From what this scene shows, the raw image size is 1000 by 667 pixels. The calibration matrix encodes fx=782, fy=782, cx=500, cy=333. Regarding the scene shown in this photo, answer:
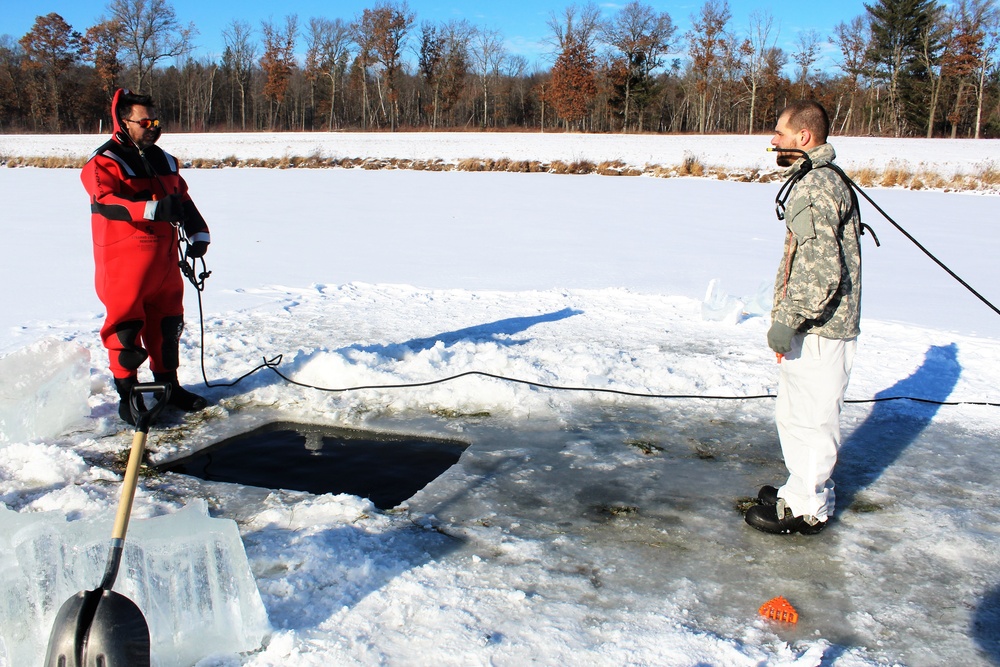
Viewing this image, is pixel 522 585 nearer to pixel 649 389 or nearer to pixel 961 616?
pixel 961 616

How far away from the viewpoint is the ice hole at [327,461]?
3.78 meters

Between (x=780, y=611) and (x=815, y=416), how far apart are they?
0.87 meters

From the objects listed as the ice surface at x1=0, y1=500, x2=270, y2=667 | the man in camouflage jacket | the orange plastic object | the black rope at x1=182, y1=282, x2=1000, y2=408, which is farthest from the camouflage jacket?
the ice surface at x1=0, y1=500, x2=270, y2=667

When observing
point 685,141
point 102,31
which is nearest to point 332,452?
point 685,141

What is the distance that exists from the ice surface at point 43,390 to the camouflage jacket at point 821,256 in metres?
3.63

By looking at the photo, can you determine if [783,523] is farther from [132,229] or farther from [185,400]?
[132,229]

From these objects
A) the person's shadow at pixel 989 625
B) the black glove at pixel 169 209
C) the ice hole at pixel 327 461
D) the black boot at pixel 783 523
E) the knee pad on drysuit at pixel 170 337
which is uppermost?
the black glove at pixel 169 209

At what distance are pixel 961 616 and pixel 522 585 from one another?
149 cm

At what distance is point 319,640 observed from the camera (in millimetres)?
2383

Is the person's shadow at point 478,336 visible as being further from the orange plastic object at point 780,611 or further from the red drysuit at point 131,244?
the orange plastic object at point 780,611

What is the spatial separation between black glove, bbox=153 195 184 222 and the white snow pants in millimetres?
3140

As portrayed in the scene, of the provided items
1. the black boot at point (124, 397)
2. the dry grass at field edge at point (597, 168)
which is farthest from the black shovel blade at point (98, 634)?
the dry grass at field edge at point (597, 168)

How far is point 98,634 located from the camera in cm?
201

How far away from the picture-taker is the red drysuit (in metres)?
4.07
